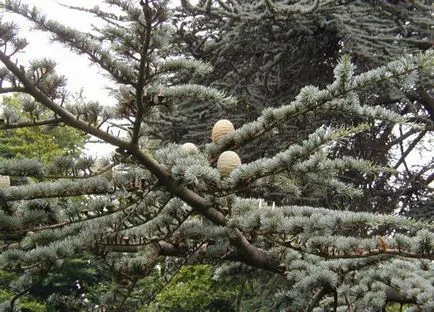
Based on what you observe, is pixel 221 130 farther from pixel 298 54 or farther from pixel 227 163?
pixel 298 54

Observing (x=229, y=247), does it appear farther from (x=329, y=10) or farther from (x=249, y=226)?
(x=329, y=10)

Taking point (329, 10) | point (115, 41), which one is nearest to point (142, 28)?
point (115, 41)

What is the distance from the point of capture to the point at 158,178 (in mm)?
1679

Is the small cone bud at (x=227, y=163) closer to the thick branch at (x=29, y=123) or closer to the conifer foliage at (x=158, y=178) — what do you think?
the conifer foliage at (x=158, y=178)

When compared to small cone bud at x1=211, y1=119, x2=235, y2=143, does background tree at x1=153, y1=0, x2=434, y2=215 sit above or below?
above

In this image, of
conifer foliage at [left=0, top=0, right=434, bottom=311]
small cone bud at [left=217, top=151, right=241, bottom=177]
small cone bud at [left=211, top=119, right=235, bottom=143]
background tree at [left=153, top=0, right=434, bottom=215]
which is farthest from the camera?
background tree at [left=153, top=0, right=434, bottom=215]

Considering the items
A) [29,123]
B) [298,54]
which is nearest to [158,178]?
[29,123]

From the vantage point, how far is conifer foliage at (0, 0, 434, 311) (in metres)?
1.54

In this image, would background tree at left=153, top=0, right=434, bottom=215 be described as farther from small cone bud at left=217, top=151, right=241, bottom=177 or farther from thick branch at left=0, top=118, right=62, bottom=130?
thick branch at left=0, top=118, right=62, bottom=130

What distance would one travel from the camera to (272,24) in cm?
518

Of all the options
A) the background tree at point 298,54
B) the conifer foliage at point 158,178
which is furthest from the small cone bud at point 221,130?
the background tree at point 298,54

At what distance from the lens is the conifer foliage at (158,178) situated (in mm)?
1540

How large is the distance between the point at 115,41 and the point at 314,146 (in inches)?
26.0

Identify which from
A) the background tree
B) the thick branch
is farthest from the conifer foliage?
the background tree
